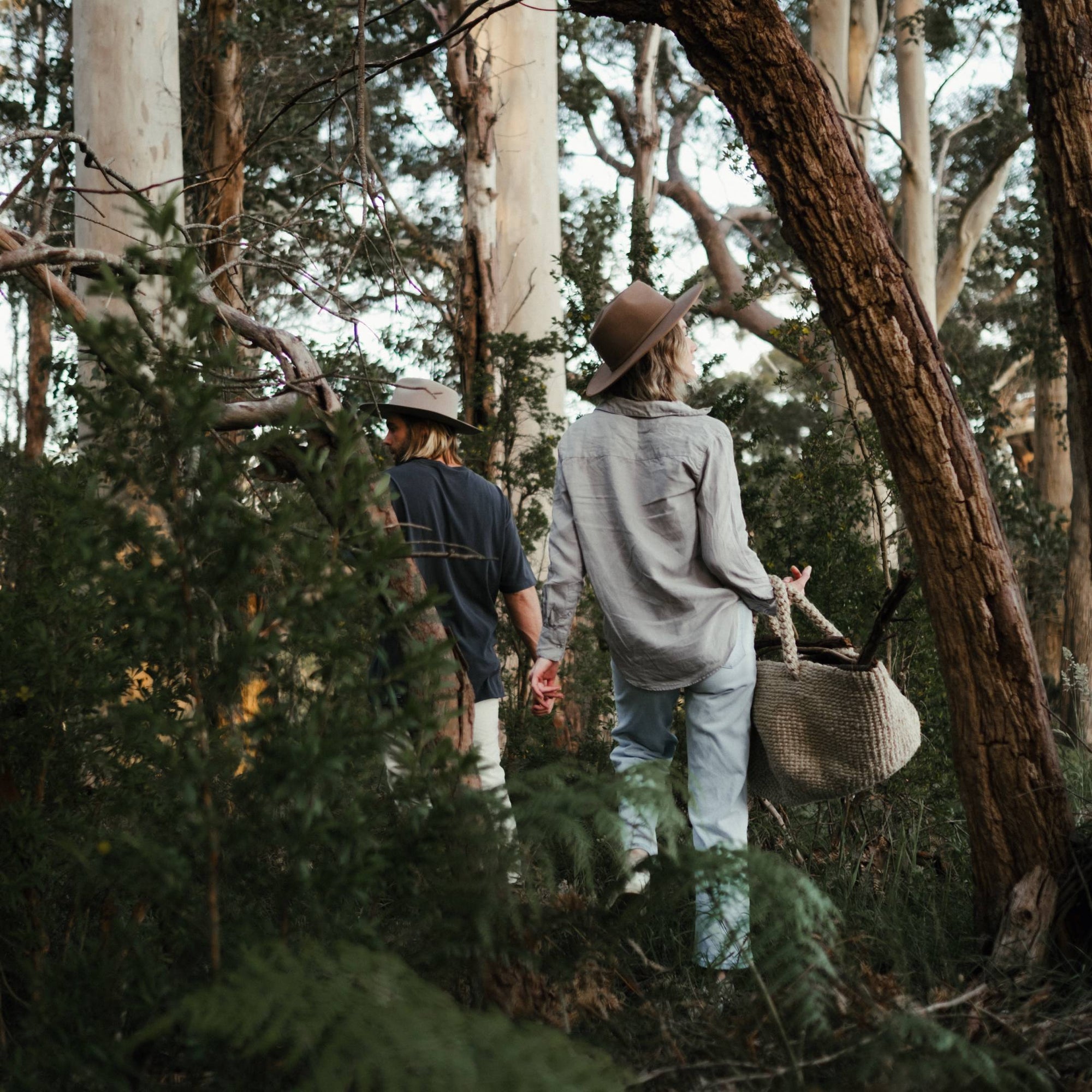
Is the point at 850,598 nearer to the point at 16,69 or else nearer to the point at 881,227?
the point at 881,227

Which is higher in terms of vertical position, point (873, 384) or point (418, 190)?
point (418, 190)

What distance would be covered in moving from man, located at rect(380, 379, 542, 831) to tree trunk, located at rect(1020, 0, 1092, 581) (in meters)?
1.76

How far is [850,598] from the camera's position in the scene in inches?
200

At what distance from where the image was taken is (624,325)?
3473 millimetres

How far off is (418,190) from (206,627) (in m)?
15.2

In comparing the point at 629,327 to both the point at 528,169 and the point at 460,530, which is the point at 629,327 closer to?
the point at 460,530

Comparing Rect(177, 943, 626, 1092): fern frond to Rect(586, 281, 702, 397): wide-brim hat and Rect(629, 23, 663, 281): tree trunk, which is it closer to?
Rect(586, 281, 702, 397): wide-brim hat

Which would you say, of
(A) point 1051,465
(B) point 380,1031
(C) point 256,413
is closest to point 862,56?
(A) point 1051,465

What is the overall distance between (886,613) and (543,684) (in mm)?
1033

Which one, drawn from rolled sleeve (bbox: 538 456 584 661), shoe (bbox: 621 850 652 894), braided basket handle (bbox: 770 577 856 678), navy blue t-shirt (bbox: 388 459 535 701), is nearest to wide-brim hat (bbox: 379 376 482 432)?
navy blue t-shirt (bbox: 388 459 535 701)

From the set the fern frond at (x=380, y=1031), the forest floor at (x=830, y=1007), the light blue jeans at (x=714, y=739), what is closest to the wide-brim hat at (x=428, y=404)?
the light blue jeans at (x=714, y=739)

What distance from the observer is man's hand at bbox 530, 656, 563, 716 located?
11.7 ft

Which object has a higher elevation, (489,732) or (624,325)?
(624,325)

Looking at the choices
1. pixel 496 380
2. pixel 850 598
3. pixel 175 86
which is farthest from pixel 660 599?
pixel 175 86
